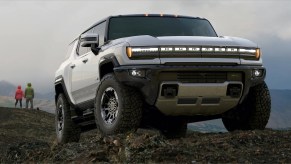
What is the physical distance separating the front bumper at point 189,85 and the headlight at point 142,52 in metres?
0.13

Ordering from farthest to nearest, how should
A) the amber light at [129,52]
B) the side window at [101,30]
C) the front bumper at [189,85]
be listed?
the side window at [101,30], the amber light at [129,52], the front bumper at [189,85]

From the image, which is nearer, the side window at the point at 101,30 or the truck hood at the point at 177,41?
the truck hood at the point at 177,41

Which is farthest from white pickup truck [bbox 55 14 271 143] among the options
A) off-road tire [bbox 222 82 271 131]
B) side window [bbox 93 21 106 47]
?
side window [bbox 93 21 106 47]

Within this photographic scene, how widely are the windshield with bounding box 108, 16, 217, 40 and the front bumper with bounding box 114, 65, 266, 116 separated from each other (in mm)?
1290

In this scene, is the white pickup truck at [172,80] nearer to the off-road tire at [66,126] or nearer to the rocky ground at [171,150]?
the rocky ground at [171,150]

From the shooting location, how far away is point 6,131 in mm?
17016

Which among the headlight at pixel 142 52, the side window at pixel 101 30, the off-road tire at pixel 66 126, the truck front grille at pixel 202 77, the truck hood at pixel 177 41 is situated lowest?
the off-road tire at pixel 66 126

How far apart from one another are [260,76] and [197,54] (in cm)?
98

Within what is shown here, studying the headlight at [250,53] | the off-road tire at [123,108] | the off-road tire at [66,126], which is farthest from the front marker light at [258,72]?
the off-road tire at [66,126]

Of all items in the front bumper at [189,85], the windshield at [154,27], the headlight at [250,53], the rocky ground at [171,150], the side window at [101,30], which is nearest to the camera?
the rocky ground at [171,150]

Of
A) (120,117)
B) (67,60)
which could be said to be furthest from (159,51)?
(67,60)

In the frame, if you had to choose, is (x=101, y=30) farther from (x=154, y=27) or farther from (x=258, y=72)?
(x=258, y=72)

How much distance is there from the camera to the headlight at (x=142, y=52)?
5.96 m

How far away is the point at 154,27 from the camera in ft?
24.1
